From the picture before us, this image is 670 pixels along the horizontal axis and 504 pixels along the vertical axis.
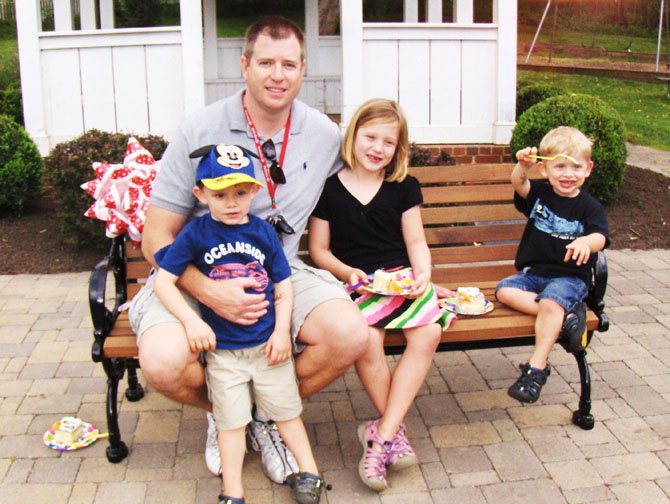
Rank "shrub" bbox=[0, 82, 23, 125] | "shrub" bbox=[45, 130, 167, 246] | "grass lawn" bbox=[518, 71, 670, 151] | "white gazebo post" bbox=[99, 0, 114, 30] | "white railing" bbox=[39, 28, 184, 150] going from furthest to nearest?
"grass lawn" bbox=[518, 71, 670, 151] → "white gazebo post" bbox=[99, 0, 114, 30] → "shrub" bbox=[0, 82, 23, 125] → "white railing" bbox=[39, 28, 184, 150] → "shrub" bbox=[45, 130, 167, 246]

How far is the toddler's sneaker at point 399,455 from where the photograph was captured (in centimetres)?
328

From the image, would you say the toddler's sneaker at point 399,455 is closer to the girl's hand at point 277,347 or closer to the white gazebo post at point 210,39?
the girl's hand at point 277,347

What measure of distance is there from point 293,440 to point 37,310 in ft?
9.22

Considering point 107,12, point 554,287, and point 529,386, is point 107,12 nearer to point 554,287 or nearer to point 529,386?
point 554,287

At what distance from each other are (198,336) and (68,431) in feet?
3.15

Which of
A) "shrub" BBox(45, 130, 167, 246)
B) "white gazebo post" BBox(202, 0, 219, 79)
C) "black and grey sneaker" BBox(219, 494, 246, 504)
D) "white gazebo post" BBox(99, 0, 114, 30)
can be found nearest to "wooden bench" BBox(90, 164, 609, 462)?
"black and grey sneaker" BBox(219, 494, 246, 504)

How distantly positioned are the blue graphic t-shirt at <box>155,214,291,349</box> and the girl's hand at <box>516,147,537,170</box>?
1.24 metres

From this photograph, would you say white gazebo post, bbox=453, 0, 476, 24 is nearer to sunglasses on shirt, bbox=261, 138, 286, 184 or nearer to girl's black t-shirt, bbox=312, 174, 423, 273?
girl's black t-shirt, bbox=312, 174, 423, 273

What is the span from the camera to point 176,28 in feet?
23.7

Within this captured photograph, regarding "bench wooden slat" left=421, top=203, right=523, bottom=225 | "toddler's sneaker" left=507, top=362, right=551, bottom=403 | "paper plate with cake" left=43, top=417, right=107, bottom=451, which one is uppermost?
"bench wooden slat" left=421, top=203, right=523, bottom=225

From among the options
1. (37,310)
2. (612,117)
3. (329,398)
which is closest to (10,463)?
(329,398)

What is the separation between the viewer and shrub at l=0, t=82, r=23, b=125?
33.2ft

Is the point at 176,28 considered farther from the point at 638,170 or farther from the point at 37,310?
the point at 638,170

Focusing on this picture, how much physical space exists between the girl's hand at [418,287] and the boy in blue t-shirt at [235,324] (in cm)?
54
